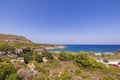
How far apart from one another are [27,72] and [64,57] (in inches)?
441

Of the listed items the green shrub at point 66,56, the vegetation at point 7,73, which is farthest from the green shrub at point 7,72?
the green shrub at point 66,56

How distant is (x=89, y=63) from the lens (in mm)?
20016

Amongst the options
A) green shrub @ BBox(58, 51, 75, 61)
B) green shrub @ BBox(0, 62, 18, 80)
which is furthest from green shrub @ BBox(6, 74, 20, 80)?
green shrub @ BBox(58, 51, 75, 61)

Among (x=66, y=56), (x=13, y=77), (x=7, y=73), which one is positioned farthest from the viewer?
(x=66, y=56)

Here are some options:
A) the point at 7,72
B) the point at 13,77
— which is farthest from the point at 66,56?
the point at 13,77

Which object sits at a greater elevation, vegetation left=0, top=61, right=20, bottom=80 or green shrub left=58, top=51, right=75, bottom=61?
green shrub left=58, top=51, right=75, bottom=61

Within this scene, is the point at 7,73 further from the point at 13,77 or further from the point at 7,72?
the point at 13,77

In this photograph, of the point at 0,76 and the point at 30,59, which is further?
the point at 30,59

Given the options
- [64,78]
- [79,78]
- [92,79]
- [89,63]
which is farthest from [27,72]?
[89,63]

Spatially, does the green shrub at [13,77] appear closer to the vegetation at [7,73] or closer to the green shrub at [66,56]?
the vegetation at [7,73]

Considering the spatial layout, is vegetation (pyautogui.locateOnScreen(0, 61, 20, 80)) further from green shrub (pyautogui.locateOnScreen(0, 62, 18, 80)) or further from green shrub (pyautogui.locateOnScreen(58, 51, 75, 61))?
green shrub (pyautogui.locateOnScreen(58, 51, 75, 61))

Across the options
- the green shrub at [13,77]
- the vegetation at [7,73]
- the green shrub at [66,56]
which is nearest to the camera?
the green shrub at [13,77]

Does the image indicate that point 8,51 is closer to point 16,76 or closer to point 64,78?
point 16,76

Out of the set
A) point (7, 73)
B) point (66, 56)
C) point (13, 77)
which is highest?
point (66, 56)
